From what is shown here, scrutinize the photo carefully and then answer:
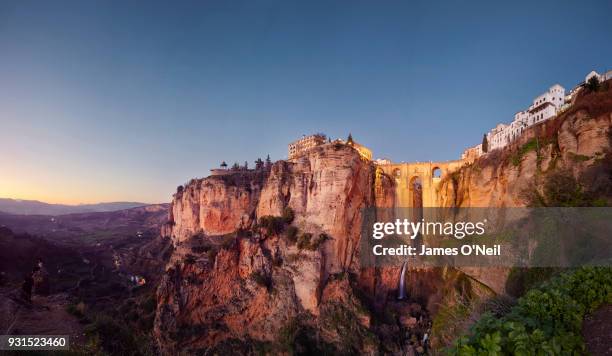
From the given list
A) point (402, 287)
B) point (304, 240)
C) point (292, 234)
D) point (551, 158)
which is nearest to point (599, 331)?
point (551, 158)

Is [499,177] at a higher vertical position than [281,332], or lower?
higher

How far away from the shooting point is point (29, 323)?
363 inches

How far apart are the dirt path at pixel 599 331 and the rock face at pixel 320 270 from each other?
1709cm

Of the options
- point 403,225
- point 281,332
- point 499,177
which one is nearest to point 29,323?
point 281,332

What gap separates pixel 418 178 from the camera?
38.2 m

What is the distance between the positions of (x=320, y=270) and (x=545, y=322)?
22606 mm

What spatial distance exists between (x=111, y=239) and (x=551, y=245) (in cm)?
7424

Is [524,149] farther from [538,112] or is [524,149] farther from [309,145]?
[309,145]

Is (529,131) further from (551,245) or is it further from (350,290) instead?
(350,290)

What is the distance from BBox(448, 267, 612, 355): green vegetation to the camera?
293cm

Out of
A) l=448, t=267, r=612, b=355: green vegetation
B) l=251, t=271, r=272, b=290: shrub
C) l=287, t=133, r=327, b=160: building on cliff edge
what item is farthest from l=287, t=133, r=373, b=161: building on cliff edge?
l=448, t=267, r=612, b=355: green vegetation

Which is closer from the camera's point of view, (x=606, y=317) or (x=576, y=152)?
(x=606, y=317)

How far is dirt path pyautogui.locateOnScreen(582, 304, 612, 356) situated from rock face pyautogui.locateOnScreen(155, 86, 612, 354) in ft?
56.1

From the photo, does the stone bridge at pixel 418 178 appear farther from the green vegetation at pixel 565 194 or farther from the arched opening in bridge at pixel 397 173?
the green vegetation at pixel 565 194
